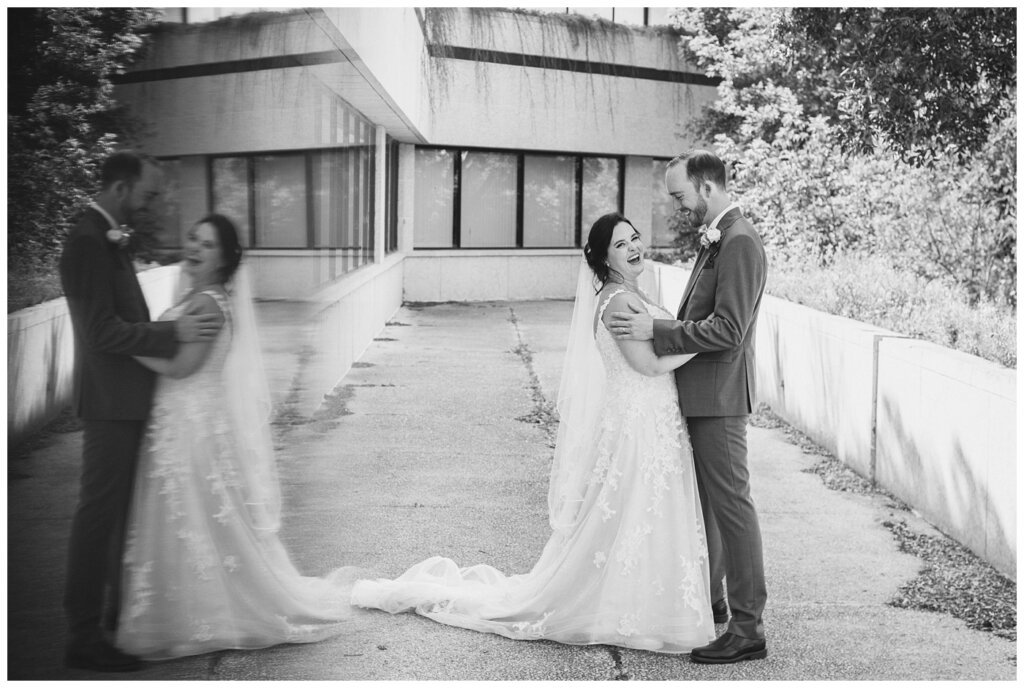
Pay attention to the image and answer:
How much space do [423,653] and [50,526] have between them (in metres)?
1.75

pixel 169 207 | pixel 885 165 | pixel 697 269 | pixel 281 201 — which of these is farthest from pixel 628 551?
pixel 885 165

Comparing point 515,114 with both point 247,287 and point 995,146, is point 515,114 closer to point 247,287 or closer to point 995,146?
point 995,146

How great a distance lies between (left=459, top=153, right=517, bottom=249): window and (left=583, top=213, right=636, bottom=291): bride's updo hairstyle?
16.6m

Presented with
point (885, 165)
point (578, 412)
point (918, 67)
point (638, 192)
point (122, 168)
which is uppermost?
point (918, 67)

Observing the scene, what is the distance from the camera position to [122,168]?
3285 millimetres

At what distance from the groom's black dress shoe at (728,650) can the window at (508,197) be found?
16956 mm

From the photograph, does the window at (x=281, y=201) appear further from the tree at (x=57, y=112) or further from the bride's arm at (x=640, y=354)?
the bride's arm at (x=640, y=354)

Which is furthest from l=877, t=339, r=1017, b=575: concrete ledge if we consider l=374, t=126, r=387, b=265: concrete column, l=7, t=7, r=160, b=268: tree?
l=374, t=126, r=387, b=265: concrete column

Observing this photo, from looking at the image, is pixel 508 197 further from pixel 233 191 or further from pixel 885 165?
pixel 233 191

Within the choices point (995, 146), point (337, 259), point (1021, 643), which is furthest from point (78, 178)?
point (995, 146)

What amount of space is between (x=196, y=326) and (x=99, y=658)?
43.4 inches

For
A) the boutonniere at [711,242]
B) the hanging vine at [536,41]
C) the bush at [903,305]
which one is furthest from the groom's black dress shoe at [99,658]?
the hanging vine at [536,41]

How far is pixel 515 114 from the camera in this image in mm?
20969

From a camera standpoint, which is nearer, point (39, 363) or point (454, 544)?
point (39, 363)
